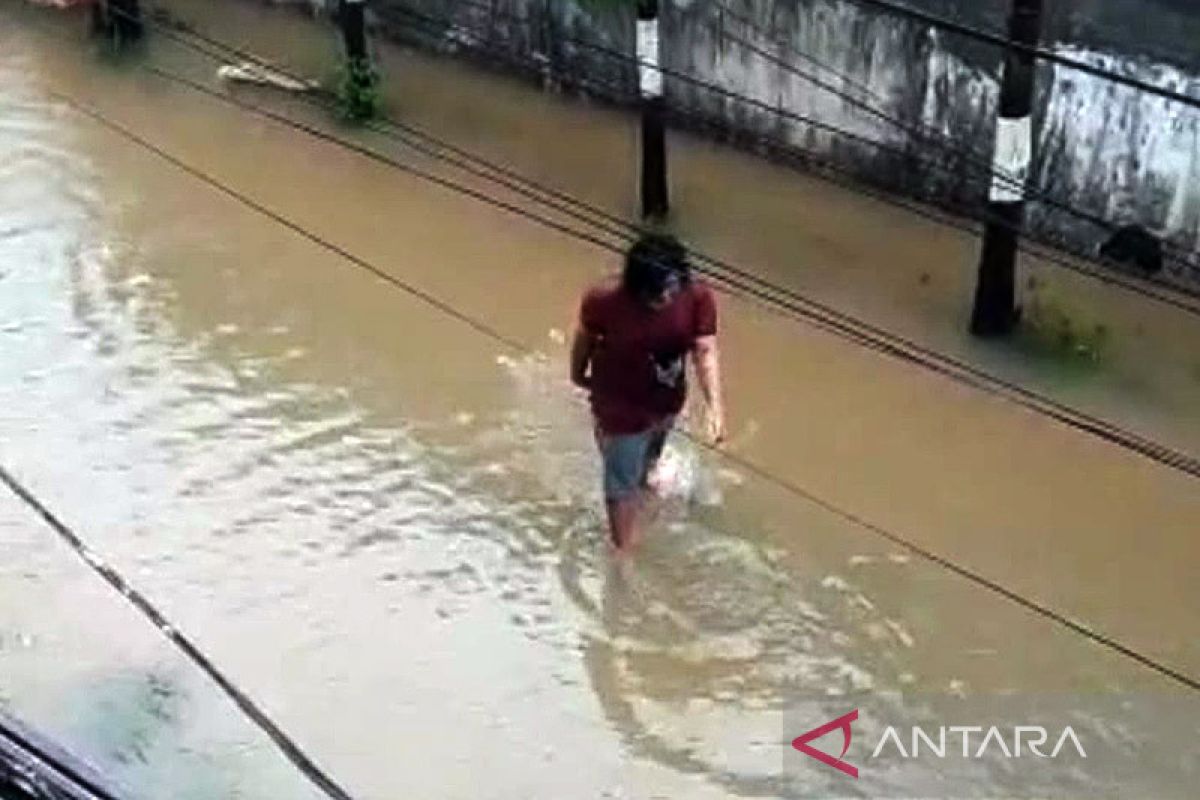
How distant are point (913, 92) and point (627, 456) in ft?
12.6

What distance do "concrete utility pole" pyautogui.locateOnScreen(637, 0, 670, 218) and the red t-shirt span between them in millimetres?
3395

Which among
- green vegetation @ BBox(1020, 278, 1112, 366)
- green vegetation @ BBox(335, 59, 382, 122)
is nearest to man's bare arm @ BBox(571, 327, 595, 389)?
green vegetation @ BBox(1020, 278, 1112, 366)

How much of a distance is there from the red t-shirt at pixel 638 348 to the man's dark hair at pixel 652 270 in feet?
0.20

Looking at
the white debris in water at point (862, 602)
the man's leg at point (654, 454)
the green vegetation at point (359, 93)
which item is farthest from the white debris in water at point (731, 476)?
the green vegetation at point (359, 93)

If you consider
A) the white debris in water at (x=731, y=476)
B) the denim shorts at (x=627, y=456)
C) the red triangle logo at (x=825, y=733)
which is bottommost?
the red triangle logo at (x=825, y=733)

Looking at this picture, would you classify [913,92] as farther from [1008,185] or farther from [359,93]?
[359,93]

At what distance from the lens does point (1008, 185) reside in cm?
938

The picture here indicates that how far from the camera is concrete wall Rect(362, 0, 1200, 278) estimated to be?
385 inches

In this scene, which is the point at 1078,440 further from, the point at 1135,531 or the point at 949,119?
the point at 949,119

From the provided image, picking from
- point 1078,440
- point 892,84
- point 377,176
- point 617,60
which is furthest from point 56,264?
point 1078,440

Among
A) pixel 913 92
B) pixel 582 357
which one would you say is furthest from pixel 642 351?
pixel 913 92

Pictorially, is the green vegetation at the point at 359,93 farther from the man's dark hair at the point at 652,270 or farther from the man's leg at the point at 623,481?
the man's dark hair at the point at 652,270

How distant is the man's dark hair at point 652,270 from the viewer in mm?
7074

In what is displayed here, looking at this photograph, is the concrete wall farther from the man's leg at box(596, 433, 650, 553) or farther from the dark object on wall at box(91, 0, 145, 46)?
the man's leg at box(596, 433, 650, 553)
